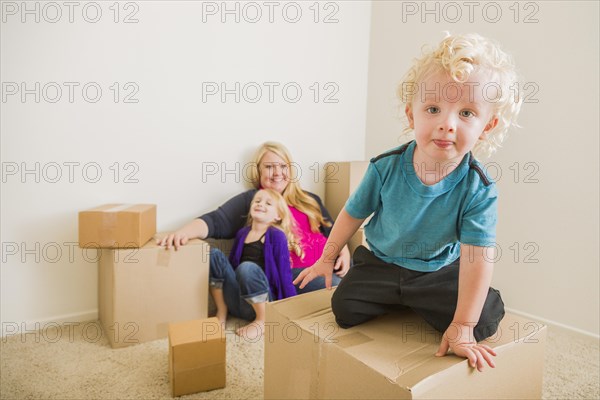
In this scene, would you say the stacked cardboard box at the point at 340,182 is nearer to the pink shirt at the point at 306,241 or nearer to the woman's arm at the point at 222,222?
the pink shirt at the point at 306,241

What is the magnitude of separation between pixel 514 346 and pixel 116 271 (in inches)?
46.0

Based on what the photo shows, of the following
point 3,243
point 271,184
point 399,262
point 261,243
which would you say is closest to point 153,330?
point 261,243

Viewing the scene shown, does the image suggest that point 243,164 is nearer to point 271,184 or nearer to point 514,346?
point 271,184

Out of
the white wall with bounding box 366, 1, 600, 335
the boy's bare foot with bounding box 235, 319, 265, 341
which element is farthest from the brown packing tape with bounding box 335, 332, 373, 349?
the white wall with bounding box 366, 1, 600, 335

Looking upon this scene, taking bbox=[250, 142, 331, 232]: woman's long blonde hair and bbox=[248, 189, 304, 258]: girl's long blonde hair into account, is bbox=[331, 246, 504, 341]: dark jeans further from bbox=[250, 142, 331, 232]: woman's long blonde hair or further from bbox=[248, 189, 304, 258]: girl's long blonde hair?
bbox=[250, 142, 331, 232]: woman's long blonde hair

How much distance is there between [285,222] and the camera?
1743 millimetres

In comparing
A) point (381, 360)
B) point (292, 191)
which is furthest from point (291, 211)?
point (381, 360)

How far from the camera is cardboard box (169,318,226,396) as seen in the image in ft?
3.80

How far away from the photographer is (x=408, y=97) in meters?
0.94

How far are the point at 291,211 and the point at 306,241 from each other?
0.49 ft

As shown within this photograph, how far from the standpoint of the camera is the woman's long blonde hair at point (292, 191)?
1872mm

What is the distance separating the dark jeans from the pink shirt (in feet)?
2.43

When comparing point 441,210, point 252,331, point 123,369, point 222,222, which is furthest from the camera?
point 222,222

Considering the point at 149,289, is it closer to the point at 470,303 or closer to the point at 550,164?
the point at 470,303
